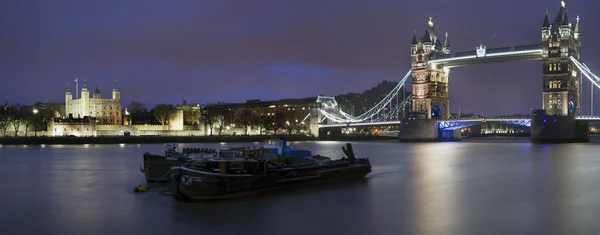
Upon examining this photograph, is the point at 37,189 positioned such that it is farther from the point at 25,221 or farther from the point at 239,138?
the point at 239,138

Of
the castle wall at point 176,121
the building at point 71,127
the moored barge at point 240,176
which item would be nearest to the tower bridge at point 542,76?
the castle wall at point 176,121

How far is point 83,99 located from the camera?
104 metres

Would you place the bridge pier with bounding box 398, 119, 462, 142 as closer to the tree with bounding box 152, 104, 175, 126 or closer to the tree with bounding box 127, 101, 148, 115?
the tree with bounding box 152, 104, 175, 126

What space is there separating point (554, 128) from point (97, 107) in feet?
262

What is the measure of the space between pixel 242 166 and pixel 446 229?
8.13 metres

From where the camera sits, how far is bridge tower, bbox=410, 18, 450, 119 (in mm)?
94312

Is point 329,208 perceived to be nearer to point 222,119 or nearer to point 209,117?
point 222,119

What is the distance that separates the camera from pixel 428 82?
311 ft

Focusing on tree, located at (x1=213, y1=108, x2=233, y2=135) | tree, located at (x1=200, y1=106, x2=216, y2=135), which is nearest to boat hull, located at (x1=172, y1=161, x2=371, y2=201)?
tree, located at (x1=200, y1=106, x2=216, y2=135)

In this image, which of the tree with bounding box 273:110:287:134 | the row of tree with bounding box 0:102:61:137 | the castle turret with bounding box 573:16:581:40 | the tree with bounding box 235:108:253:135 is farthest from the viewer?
the tree with bounding box 273:110:287:134

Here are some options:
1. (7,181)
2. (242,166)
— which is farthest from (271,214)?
(7,181)

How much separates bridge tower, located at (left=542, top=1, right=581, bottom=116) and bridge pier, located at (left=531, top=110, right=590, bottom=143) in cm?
343

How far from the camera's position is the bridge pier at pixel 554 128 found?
70688 mm

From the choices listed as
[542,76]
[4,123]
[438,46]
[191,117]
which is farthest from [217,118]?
[542,76]
